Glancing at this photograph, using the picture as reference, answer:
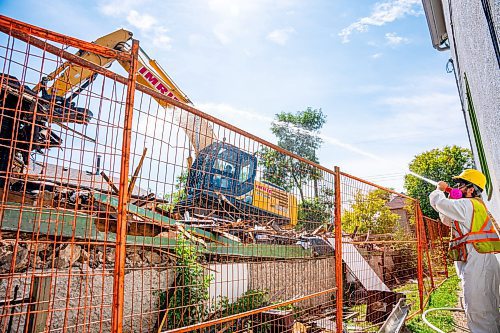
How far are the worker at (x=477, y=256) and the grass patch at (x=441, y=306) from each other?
1.54m

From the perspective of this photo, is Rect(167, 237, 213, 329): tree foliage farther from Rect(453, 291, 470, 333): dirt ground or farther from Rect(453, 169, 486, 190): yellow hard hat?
Rect(453, 291, 470, 333): dirt ground

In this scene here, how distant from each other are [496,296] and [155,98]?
4.96 metres

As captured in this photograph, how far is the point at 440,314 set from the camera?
680cm

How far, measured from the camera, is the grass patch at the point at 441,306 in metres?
6.01

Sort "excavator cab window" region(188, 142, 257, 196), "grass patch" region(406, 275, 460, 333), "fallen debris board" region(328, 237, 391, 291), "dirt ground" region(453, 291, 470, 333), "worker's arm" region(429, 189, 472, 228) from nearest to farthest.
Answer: "excavator cab window" region(188, 142, 257, 196) → "worker's arm" region(429, 189, 472, 228) → "dirt ground" region(453, 291, 470, 333) → "grass patch" region(406, 275, 460, 333) → "fallen debris board" region(328, 237, 391, 291)

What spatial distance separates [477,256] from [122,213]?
15.4 ft

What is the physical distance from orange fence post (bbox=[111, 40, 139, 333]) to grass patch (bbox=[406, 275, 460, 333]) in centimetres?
557

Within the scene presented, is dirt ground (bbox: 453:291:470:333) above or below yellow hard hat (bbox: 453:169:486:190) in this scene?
below

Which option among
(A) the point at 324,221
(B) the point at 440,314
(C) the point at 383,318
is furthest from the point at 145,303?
(B) the point at 440,314

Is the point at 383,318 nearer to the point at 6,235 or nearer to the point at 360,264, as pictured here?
the point at 360,264

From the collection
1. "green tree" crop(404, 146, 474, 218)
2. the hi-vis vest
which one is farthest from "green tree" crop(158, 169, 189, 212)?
"green tree" crop(404, 146, 474, 218)

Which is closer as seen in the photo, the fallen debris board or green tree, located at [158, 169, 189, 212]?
green tree, located at [158, 169, 189, 212]

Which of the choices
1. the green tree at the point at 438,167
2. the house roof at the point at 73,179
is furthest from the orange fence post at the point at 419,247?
the green tree at the point at 438,167

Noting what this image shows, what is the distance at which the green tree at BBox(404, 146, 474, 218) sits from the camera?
106 feet
